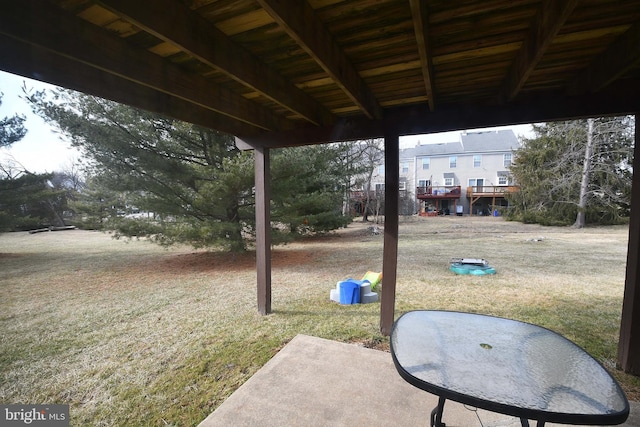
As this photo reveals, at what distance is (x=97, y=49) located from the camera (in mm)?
1345

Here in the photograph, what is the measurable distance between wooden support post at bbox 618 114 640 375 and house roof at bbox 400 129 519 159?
65.0ft

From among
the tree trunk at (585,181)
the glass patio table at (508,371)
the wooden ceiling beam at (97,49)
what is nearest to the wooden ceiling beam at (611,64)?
the glass patio table at (508,371)

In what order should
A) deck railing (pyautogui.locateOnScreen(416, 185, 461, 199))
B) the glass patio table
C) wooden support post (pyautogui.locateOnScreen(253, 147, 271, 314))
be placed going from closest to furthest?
the glass patio table → wooden support post (pyautogui.locateOnScreen(253, 147, 271, 314)) → deck railing (pyautogui.locateOnScreen(416, 185, 461, 199))

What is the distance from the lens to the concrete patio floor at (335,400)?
1.59 m

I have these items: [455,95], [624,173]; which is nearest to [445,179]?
[624,173]

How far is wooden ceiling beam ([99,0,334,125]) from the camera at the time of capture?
3.62 ft

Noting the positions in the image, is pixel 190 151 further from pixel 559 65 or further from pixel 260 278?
pixel 559 65

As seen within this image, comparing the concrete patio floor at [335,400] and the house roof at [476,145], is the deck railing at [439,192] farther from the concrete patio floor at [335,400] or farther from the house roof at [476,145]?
the concrete patio floor at [335,400]

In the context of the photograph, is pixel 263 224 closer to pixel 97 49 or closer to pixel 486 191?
pixel 97 49

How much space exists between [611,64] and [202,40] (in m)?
2.22

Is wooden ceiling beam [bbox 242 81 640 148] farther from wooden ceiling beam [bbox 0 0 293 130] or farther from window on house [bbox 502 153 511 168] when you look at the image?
window on house [bbox 502 153 511 168]

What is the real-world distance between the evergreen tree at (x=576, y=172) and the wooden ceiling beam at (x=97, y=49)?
575 inches

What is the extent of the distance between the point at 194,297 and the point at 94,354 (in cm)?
159

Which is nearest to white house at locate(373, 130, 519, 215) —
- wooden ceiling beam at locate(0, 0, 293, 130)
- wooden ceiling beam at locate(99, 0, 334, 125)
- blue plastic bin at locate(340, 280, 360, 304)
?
blue plastic bin at locate(340, 280, 360, 304)
